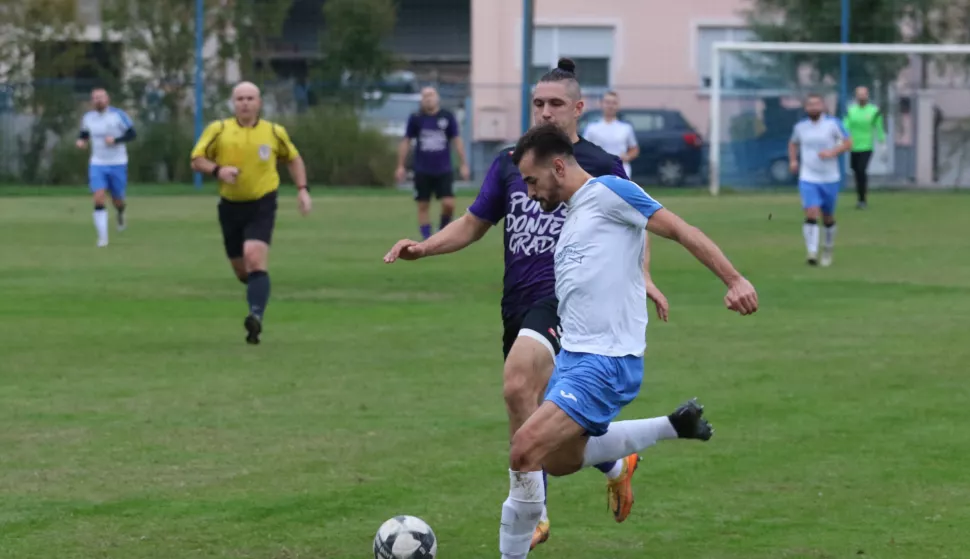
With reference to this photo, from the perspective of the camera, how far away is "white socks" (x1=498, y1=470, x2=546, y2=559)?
22.1 ft

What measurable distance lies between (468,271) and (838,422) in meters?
10.8

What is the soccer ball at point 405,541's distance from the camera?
6.81 meters

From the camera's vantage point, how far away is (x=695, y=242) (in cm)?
662

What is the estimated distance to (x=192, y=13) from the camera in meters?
45.1

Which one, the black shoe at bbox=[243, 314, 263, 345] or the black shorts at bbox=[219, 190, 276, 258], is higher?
the black shorts at bbox=[219, 190, 276, 258]

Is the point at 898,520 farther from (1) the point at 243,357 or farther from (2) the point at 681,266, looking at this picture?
(2) the point at 681,266

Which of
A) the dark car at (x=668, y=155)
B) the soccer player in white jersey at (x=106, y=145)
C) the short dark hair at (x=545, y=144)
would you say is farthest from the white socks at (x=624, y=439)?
the dark car at (x=668, y=155)

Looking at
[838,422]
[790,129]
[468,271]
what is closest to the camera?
[838,422]

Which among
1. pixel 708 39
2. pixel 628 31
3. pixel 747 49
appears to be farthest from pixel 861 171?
pixel 628 31

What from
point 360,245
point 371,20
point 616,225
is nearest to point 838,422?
point 616,225

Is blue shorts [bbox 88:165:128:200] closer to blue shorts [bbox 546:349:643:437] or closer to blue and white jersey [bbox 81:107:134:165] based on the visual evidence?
blue and white jersey [bbox 81:107:134:165]

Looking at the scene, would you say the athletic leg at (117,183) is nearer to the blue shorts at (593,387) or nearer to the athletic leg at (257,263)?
the athletic leg at (257,263)

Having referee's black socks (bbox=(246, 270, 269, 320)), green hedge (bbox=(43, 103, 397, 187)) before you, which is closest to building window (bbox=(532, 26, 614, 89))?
green hedge (bbox=(43, 103, 397, 187))

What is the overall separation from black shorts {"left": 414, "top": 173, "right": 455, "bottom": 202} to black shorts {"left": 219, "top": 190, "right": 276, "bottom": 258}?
9.50m
